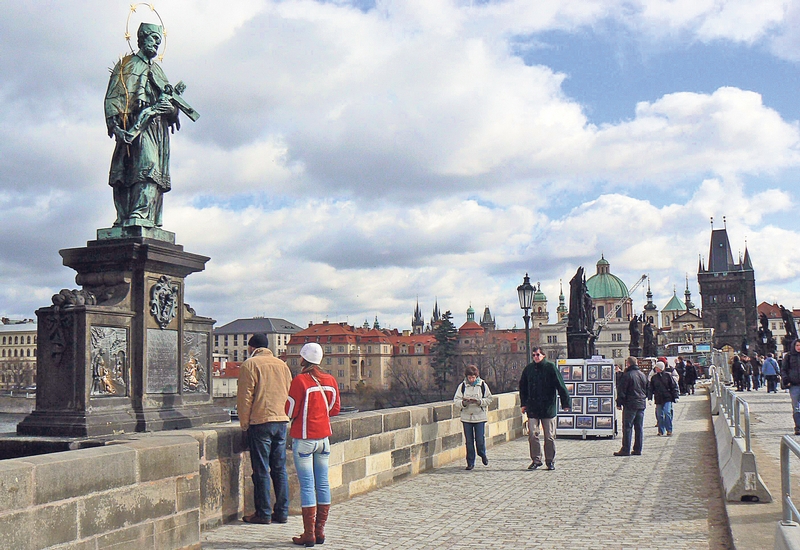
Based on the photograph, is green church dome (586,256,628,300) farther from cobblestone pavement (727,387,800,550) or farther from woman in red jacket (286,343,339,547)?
woman in red jacket (286,343,339,547)

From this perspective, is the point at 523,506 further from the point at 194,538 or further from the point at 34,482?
the point at 34,482

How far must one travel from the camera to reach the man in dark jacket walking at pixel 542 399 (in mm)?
11883

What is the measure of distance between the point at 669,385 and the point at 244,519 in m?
11.6

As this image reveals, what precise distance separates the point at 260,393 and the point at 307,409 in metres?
0.53

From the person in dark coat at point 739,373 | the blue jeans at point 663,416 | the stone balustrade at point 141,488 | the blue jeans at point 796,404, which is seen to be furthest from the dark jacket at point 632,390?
the person in dark coat at point 739,373

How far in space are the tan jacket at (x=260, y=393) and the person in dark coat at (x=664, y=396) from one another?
1133 centimetres

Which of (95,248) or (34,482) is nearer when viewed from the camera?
(34,482)

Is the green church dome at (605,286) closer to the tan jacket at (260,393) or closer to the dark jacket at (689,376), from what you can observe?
the dark jacket at (689,376)

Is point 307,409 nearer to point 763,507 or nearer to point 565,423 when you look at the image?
point 763,507

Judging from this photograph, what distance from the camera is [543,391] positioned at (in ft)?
40.1

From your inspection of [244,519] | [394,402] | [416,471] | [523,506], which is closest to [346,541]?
[244,519]

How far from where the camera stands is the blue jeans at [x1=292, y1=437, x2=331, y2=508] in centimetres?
670

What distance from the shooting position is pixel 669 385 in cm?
1678

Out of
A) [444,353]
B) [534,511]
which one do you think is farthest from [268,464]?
[444,353]
